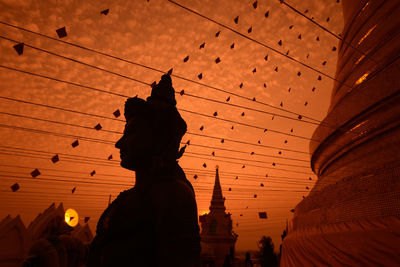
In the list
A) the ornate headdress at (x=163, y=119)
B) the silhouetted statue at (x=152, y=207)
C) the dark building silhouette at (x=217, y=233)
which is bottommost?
the dark building silhouette at (x=217, y=233)

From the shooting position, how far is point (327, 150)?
822cm

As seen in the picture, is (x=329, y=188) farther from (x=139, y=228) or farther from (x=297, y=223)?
(x=139, y=228)

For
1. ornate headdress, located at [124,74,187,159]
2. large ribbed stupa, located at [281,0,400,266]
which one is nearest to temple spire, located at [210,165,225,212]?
large ribbed stupa, located at [281,0,400,266]

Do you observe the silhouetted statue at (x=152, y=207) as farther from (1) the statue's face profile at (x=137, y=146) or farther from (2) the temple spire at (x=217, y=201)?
(2) the temple spire at (x=217, y=201)

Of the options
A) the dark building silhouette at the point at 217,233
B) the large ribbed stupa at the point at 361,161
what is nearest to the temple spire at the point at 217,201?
the dark building silhouette at the point at 217,233

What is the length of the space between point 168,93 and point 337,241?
4168 mm

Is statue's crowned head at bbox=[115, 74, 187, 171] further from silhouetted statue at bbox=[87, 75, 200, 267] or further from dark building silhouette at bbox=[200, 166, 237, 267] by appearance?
dark building silhouette at bbox=[200, 166, 237, 267]

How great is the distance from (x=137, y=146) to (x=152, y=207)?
64 cm

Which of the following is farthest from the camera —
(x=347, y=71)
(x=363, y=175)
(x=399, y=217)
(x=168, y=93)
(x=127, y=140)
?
(x=347, y=71)

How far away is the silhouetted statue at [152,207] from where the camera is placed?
1.89m

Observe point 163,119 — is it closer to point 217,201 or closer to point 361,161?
point 361,161

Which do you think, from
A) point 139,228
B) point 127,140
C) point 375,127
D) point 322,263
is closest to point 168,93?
point 127,140

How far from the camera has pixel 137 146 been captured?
2410mm

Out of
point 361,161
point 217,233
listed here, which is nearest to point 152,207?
point 361,161
